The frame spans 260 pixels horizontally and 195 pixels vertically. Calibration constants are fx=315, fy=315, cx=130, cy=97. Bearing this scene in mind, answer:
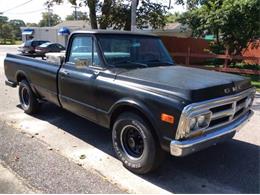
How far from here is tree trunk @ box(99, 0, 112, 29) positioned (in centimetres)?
2009

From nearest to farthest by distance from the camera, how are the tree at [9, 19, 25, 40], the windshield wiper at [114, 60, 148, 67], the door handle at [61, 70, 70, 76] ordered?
1. the windshield wiper at [114, 60, 148, 67]
2. the door handle at [61, 70, 70, 76]
3. the tree at [9, 19, 25, 40]

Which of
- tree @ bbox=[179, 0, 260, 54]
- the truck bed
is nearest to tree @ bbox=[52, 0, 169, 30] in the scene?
tree @ bbox=[179, 0, 260, 54]

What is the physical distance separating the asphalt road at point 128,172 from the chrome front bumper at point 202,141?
53cm

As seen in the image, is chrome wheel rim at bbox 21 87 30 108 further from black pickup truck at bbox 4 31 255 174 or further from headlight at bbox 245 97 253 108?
headlight at bbox 245 97 253 108

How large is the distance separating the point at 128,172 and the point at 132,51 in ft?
6.36

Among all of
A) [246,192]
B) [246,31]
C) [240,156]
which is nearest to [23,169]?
[246,192]

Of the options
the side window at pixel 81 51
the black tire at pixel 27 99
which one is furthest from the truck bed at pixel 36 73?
the side window at pixel 81 51

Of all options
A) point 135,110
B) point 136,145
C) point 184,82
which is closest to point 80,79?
point 135,110

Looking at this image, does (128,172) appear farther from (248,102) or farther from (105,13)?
(105,13)

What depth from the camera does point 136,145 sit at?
167 inches

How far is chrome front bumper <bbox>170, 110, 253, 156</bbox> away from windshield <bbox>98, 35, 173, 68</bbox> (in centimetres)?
162

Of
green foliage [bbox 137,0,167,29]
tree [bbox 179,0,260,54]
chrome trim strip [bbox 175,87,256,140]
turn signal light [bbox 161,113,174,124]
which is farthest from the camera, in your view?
green foliage [bbox 137,0,167,29]

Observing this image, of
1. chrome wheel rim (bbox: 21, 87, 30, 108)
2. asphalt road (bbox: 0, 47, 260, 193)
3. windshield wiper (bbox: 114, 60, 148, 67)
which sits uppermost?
windshield wiper (bbox: 114, 60, 148, 67)

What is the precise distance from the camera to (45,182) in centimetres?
385
